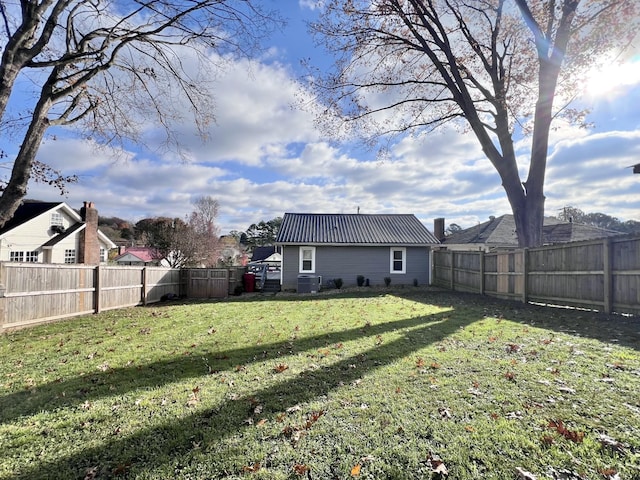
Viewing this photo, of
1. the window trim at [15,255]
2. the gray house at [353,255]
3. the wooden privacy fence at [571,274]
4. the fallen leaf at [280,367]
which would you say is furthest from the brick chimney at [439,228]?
the window trim at [15,255]

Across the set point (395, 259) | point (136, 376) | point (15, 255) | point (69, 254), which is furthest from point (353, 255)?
point (15, 255)

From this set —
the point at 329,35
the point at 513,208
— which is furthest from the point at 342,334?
the point at 329,35

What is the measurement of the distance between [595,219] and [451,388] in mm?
64619

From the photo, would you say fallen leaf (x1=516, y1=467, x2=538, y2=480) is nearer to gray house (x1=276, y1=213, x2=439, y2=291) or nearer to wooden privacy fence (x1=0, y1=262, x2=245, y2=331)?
wooden privacy fence (x1=0, y1=262, x2=245, y2=331)

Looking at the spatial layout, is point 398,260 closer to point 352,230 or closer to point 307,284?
point 352,230

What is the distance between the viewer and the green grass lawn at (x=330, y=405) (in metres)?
2.55

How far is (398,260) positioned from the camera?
19.7m

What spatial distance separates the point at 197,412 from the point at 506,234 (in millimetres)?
28449

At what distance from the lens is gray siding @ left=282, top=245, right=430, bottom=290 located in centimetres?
1912

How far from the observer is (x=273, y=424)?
317 centimetres

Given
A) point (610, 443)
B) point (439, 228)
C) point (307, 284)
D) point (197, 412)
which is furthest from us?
point (439, 228)

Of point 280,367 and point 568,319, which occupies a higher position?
point 568,319

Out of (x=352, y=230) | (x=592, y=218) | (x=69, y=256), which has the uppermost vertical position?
(x=592, y=218)

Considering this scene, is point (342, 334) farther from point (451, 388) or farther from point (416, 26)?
point (416, 26)
